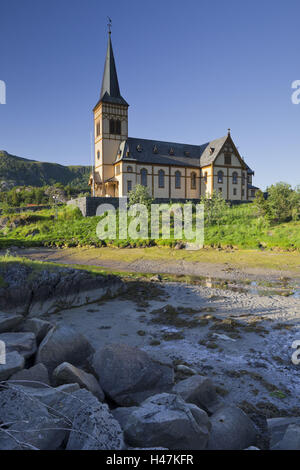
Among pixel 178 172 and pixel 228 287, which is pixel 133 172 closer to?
pixel 178 172

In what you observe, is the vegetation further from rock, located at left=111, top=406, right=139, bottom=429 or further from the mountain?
the mountain

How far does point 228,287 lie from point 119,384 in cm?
1095

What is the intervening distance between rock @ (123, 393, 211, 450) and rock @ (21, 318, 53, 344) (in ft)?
12.0

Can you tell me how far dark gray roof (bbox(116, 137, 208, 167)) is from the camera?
44219 millimetres

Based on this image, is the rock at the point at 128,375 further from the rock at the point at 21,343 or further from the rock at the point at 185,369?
the rock at the point at 21,343

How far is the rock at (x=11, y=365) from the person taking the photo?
15.4 feet

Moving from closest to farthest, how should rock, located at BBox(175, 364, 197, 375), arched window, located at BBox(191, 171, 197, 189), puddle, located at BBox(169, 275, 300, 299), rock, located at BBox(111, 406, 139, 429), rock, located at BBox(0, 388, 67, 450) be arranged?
rock, located at BBox(0, 388, 67, 450) < rock, located at BBox(111, 406, 139, 429) < rock, located at BBox(175, 364, 197, 375) < puddle, located at BBox(169, 275, 300, 299) < arched window, located at BBox(191, 171, 197, 189)

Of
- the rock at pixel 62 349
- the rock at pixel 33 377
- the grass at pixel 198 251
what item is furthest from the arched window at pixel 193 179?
the rock at pixel 33 377

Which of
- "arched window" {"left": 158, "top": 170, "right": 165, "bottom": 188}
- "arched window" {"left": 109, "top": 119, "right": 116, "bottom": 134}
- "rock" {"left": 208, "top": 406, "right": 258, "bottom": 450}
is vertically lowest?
"rock" {"left": 208, "top": 406, "right": 258, "bottom": 450}

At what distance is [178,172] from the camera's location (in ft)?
155

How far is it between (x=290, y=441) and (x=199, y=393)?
1643 millimetres

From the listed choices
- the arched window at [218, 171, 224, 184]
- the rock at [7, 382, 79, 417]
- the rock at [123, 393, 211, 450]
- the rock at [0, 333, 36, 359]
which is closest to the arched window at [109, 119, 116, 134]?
the arched window at [218, 171, 224, 184]

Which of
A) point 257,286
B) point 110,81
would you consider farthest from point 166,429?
point 110,81

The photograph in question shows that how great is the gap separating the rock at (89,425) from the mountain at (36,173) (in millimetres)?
109884
